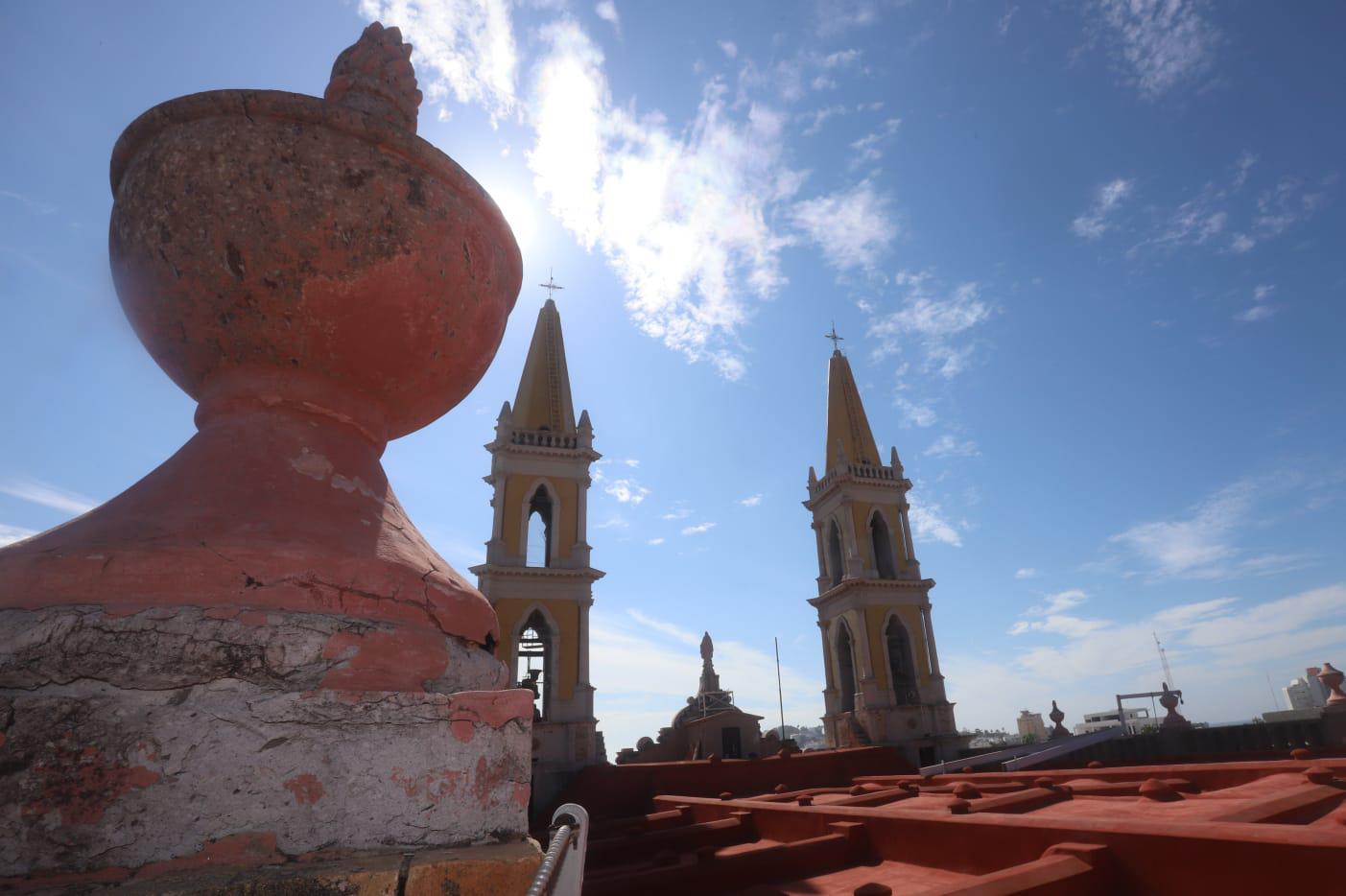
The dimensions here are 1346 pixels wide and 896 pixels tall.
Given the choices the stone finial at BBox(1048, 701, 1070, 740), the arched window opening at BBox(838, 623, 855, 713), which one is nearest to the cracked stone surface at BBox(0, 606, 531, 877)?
the stone finial at BBox(1048, 701, 1070, 740)

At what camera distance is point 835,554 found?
1017 inches

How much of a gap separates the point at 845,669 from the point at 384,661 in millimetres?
24872

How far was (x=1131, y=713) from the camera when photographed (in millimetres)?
44156

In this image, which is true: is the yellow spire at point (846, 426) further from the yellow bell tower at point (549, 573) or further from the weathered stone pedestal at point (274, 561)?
the weathered stone pedestal at point (274, 561)

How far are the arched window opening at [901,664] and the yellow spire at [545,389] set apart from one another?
1326 cm

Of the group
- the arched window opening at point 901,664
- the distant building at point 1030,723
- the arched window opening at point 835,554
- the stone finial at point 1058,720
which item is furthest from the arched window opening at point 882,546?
the distant building at point 1030,723

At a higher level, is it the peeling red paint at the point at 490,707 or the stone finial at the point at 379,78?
the stone finial at the point at 379,78

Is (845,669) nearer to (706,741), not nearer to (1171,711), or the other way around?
(706,741)

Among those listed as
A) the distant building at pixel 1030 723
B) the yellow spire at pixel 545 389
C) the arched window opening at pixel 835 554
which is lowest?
the distant building at pixel 1030 723

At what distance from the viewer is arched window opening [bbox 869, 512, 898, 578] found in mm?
24375

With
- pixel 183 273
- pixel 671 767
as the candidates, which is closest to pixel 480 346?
pixel 183 273

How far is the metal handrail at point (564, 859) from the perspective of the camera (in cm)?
105

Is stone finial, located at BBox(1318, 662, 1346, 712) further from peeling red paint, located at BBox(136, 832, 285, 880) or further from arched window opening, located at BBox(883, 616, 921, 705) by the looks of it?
arched window opening, located at BBox(883, 616, 921, 705)

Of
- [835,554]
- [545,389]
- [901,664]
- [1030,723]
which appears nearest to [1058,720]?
[901,664]
